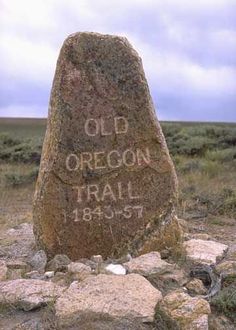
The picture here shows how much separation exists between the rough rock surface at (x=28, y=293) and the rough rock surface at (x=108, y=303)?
130mm

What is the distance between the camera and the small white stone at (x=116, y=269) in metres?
5.59

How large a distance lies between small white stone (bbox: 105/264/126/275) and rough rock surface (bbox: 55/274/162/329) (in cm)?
29

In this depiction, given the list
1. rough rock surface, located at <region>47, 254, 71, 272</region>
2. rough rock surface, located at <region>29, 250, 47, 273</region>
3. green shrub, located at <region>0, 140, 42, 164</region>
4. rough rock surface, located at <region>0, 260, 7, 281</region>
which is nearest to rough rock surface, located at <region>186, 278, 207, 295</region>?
rough rock surface, located at <region>47, 254, 71, 272</region>

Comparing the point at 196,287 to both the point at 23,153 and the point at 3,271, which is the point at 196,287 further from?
the point at 23,153

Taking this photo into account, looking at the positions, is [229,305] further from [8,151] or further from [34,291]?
[8,151]

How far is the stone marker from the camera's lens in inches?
245

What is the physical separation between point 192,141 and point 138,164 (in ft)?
44.7

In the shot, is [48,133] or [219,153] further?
[219,153]

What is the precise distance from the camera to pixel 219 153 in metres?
17.7

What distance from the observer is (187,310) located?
4.84 m

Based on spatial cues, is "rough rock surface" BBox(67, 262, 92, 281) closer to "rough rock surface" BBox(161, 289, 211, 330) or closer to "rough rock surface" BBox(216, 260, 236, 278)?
"rough rock surface" BBox(161, 289, 211, 330)

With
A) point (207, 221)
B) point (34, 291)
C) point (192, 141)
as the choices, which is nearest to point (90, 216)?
Answer: point (34, 291)

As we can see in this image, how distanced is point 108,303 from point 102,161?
1.80 metres

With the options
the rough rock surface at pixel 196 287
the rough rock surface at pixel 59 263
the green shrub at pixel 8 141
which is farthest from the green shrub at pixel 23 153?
the rough rock surface at pixel 196 287
